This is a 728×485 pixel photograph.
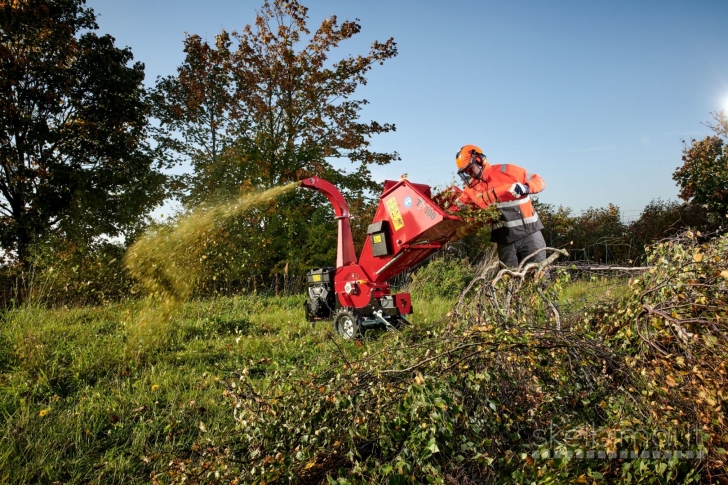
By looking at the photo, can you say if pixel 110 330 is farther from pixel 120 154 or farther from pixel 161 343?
pixel 120 154

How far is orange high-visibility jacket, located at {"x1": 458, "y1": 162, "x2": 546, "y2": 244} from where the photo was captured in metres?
6.09

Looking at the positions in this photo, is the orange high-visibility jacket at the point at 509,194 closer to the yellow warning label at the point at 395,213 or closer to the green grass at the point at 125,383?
the yellow warning label at the point at 395,213

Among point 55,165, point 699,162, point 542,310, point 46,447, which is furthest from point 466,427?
point 699,162

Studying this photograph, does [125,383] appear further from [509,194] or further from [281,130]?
[281,130]

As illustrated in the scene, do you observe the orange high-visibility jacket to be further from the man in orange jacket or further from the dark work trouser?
the dark work trouser

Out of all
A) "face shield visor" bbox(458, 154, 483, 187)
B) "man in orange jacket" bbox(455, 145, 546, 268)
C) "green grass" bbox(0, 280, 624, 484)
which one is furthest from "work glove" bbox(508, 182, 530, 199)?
"green grass" bbox(0, 280, 624, 484)

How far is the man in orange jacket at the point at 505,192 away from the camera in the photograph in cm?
607

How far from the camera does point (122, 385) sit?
4.06m

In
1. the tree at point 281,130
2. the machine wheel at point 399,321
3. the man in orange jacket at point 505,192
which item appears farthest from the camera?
the tree at point 281,130

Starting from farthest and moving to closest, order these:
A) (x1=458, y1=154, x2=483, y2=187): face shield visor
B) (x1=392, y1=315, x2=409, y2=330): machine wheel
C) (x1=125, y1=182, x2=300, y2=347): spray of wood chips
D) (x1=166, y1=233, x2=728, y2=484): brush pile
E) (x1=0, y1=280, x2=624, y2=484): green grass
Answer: (x1=392, y1=315, x2=409, y2=330): machine wheel → (x1=458, y1=154, x2=483, y2=187): face shield visor → (x1=125, y1=182, x2=300, y2=347): spray of wood chips → (x1=0, y1=280, x2=624, y2=484): green grass → (x1=166, y1=233, x2=728, y2=484): brush pile

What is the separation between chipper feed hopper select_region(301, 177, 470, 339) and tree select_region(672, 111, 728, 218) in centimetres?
1288

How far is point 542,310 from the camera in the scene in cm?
403

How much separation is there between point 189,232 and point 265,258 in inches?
262

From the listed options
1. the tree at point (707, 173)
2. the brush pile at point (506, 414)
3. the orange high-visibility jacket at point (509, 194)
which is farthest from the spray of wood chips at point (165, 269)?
the tree at point (707, 173)
